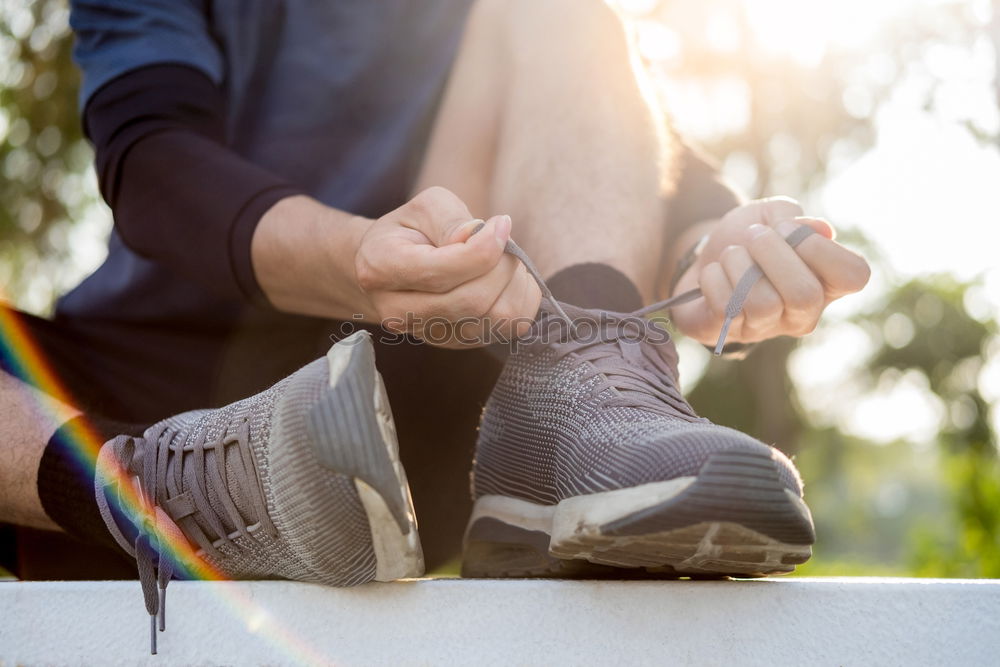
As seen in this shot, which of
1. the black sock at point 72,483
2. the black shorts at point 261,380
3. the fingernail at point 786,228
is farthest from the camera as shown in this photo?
the black shorts at point 261,380

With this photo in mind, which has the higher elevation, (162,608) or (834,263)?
(834,263)

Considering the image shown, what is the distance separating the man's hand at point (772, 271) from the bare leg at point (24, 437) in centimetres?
93

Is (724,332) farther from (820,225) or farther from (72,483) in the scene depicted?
(72,483)

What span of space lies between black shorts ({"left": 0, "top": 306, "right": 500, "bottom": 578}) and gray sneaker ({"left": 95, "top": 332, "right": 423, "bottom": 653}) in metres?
0.49

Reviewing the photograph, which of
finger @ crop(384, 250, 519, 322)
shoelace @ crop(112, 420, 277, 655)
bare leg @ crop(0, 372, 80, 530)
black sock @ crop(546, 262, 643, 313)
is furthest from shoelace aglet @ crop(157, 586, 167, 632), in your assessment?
black sock @ crop(546, 262, 643, 313)

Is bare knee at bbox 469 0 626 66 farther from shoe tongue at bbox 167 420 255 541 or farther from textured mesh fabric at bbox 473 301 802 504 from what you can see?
shoe tongue at bbox 167 420 255 541

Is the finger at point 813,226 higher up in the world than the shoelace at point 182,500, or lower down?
higher up

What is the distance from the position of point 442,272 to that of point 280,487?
0.29 m

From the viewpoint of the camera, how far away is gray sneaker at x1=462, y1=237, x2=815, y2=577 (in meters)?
0.83

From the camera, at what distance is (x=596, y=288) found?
123 cm

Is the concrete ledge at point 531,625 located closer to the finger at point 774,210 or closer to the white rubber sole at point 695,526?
the white rubber sole at point 695,526

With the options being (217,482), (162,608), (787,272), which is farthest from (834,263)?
(162,608)

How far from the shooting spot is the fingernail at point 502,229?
3.04 feet

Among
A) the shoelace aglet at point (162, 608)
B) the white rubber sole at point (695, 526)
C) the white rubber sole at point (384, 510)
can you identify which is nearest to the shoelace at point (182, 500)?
the shoelace aglet at point (162, 608)
